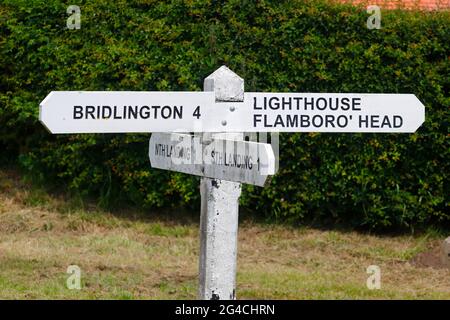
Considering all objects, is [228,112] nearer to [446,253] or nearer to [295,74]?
[446,253]

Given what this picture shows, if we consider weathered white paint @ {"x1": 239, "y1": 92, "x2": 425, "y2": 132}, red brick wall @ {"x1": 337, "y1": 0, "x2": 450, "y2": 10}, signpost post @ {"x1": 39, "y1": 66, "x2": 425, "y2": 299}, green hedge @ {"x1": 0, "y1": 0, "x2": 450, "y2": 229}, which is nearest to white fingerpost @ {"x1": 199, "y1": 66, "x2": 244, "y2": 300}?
signpost post @ {"x1": 39, "y1": 66, "x2": 425, "y2": 299}

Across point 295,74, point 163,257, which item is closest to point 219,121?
point 163,257

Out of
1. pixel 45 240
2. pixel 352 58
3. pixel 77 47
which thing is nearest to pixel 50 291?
pixel 45 240

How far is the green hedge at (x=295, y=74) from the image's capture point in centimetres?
863

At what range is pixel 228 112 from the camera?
3891 mm

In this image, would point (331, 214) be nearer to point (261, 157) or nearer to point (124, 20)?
point (124, 20)

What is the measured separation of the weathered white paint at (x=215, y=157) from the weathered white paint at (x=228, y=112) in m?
0.09

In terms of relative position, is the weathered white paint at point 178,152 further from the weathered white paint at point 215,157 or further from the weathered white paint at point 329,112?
the weathered white paint at point 329,112

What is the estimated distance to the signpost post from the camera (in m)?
3.79

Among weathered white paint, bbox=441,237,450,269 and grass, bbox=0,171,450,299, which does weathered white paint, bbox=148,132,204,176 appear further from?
weathered white paint, bbox=441,237,450,269

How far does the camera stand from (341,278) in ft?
24.8

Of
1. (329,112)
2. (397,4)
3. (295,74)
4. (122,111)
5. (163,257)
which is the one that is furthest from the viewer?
(397,4)

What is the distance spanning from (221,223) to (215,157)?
0.29 m

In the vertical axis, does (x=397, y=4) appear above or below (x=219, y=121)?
above
